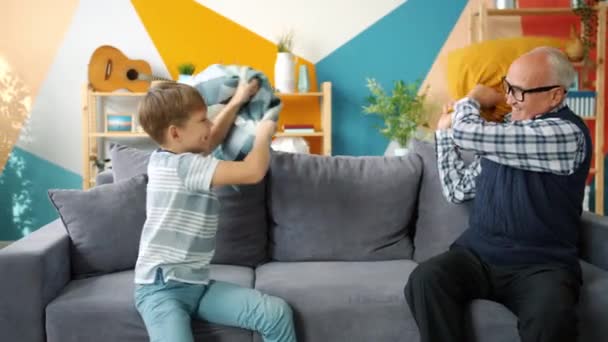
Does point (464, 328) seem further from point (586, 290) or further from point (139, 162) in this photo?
point (139, 162)

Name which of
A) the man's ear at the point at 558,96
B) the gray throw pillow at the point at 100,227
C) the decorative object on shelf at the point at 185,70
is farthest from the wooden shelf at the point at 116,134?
the man's ear at the point at 558,96

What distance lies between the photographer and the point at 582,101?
14.4ft

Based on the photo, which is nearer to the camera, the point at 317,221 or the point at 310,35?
the point at 317,221

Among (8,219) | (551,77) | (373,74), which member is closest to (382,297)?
(551,77)

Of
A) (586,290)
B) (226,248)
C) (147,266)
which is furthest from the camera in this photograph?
(226,248)

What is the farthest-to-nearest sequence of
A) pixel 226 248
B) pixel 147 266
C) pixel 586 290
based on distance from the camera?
pixel 226 248 → pixel 586 290 → pixel 147 266

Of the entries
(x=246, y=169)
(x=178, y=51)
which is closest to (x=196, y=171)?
(x=246, y=169)

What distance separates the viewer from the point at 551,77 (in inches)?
77.6

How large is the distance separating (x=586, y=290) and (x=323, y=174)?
0.98 m

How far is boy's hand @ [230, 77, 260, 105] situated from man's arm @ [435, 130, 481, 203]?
0.68m

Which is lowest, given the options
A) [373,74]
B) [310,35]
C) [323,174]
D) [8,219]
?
[8,219]

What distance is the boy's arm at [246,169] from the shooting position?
174 centimetres

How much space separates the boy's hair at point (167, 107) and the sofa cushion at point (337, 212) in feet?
2.04

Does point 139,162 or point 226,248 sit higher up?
point 139,162
